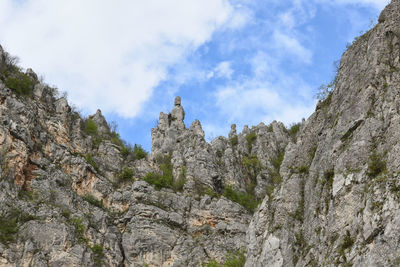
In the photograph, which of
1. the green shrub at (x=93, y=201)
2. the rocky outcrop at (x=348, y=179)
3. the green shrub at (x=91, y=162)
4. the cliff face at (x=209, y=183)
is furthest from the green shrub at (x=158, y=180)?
the rocky outcrop at (x=348, y=179)

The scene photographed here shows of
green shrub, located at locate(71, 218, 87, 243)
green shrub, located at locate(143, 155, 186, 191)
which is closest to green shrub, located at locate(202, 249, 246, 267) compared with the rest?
green shrub, located at locate(71, 218, 87, 243)

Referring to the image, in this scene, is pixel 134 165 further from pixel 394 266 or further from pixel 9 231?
pixel 394 266

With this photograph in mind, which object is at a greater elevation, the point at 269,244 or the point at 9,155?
the point at 9,155

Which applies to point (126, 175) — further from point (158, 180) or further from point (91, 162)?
point (91, 162)

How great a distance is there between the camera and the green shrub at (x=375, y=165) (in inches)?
1059

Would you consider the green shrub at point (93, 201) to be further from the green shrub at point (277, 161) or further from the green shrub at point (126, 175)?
the green shrub at point (277, 161)

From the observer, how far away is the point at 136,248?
49969 mm

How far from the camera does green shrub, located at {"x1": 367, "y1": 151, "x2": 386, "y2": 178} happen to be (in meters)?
26.9

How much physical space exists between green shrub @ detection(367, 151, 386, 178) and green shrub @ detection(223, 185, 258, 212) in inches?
1133

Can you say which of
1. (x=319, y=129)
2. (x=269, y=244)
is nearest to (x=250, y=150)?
(x=319, y=129)

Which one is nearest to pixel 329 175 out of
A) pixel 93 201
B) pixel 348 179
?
pixel 348 179

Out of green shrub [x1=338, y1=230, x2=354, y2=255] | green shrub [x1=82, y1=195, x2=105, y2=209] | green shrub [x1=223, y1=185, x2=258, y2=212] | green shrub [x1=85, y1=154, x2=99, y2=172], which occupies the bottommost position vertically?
green shrub [x1=338, y1=230, x2=354, y2=255]

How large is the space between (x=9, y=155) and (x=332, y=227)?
32.8 meters

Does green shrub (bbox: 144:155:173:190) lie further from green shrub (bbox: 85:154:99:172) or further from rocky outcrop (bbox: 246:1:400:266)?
rocky outcrop (bbox: 246:1:400:266)
